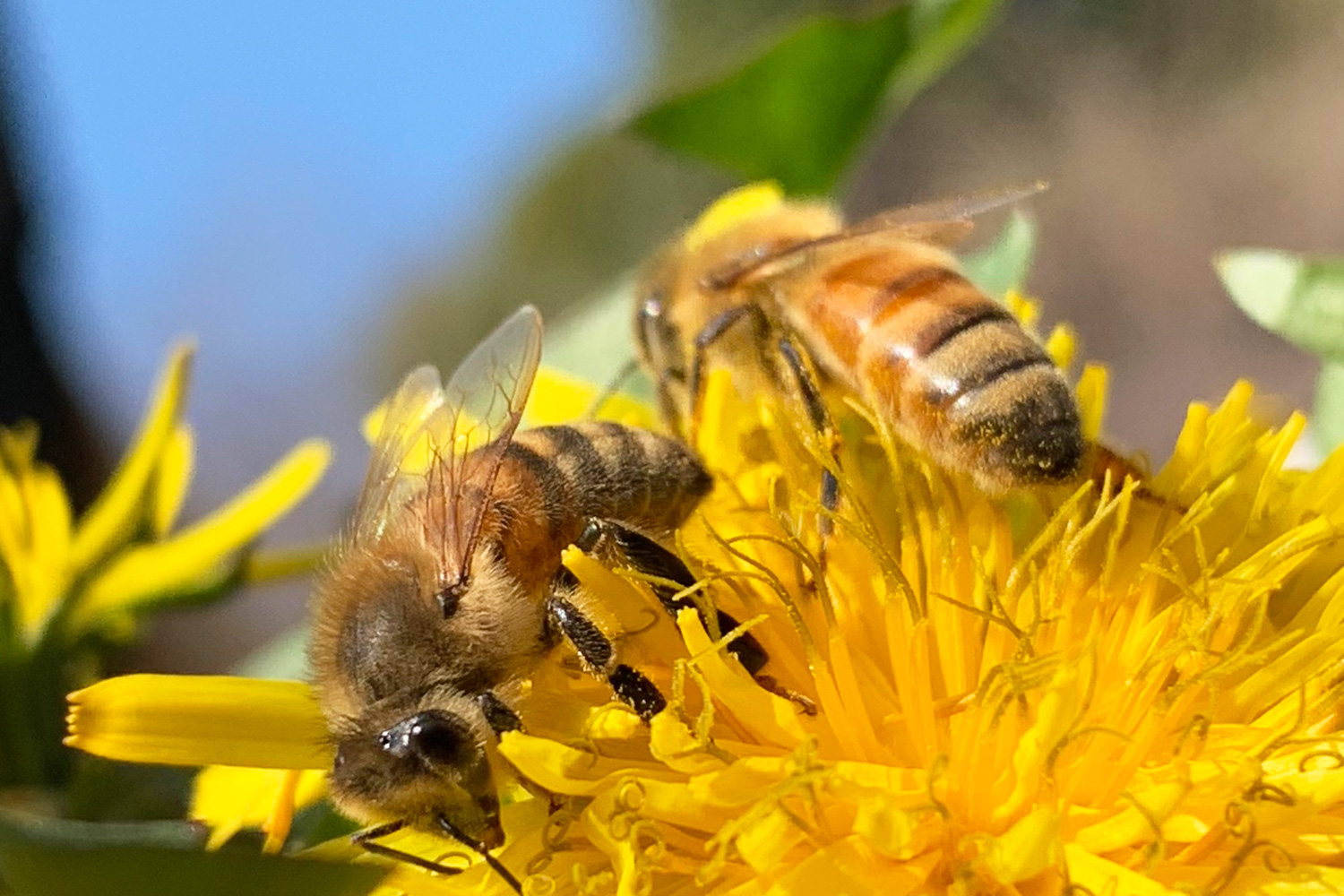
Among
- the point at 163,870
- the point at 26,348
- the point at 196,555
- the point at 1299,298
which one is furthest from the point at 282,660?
the point at 26,348

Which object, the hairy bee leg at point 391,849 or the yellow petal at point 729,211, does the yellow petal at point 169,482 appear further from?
the hairy bee leg at point 391,849

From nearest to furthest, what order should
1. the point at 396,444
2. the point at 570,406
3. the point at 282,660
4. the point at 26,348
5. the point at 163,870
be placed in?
→ 1. the point at 163,870
2. the point at 396,444
3. the point at 570,406
4. the point at 282,660
5. the point at 26,348

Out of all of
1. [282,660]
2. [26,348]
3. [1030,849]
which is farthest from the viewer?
[26,348]

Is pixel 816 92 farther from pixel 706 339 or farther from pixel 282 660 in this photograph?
pixel 282 660

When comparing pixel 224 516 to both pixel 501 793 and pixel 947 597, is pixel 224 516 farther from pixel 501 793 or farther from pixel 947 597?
pixel 947 597

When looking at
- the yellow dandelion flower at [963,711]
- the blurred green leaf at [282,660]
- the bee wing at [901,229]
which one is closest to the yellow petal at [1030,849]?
the yellow dandelion flower at [963,711]
